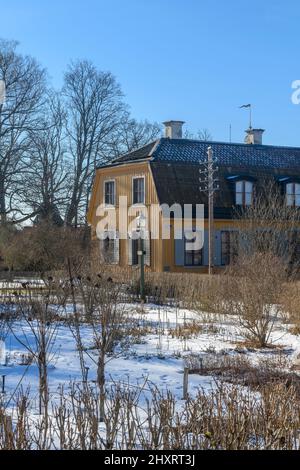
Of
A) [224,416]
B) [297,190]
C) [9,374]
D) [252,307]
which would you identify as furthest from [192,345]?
[297,190]

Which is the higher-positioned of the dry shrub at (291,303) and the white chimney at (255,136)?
the white chimney at (255,136)

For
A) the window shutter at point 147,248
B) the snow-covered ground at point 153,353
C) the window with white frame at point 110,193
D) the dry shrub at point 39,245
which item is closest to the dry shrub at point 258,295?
the snow-covered ground at point 153,353

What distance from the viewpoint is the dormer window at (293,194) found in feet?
115

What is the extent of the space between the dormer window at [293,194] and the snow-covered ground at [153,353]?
1918 cm

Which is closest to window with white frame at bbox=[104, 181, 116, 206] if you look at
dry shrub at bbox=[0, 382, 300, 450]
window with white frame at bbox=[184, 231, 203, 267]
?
window with white frame at bbox=[184, 231, 203, 267]

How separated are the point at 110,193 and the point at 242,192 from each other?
7.19 m

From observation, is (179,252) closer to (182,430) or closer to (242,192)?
(242,192)

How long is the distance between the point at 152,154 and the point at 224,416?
28234mm

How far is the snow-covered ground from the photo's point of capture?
9477 millimetres

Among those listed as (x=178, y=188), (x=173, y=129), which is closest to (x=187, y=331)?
(x=178, y=188)

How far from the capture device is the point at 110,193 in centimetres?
3725

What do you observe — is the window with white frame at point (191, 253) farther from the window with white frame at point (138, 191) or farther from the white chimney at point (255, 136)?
the white chimney at point (255, 136)

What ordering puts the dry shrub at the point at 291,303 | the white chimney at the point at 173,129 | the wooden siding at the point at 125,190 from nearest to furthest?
the dry shrub at the point at 291,303
the wooden siding at the point at 125,190
the white chimney at the point at 173,129
